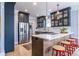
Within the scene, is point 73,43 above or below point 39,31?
below

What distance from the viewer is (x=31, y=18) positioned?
1664 millimetres

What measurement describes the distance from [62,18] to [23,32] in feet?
2.57

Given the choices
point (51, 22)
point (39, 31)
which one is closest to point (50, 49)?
point (39, 31)

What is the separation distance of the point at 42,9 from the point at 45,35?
0.48m

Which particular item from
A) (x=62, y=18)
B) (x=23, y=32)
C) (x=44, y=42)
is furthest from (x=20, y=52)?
(x=62, y=18)

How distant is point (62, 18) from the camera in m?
1.73

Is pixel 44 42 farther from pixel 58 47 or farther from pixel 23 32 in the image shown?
pixel 23 32

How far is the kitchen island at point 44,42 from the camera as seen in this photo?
1.62 m

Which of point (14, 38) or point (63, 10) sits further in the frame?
point (63, 10)

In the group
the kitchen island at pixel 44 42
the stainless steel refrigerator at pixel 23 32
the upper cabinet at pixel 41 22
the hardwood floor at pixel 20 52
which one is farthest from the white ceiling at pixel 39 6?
the hardwood floor at pixel 20 52

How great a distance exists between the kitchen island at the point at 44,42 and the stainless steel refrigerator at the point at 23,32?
147 mm

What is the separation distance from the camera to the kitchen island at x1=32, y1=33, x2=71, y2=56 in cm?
162

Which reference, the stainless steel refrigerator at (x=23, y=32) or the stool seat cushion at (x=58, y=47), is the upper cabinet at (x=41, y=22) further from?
the stool seat cushion at (x=58, y=47)

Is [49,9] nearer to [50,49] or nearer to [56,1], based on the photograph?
[56,1]
